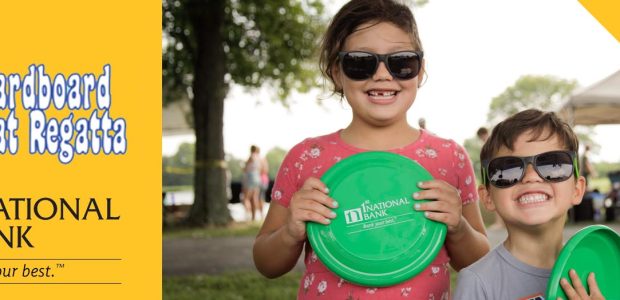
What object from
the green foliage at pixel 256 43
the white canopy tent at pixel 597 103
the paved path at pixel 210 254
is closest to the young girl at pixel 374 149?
the paved path at pixel 210 254

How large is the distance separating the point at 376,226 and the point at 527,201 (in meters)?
0.45

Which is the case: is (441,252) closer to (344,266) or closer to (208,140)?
(344,266)

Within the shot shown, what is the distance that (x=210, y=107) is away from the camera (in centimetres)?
1443

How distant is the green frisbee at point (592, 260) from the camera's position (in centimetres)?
195

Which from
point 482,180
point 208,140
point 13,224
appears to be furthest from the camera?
point 208,140

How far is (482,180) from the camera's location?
2.35 m

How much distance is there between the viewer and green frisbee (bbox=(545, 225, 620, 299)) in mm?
1951

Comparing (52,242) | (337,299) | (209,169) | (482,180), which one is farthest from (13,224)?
(209,169)

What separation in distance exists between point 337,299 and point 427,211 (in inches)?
15.4

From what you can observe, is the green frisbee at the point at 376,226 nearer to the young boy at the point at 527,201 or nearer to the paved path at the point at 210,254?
the young boy at the point at 527,201

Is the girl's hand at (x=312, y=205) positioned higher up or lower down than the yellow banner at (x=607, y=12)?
lower down

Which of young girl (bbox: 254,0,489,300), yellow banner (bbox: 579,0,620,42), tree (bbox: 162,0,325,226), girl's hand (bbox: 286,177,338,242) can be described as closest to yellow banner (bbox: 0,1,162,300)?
young girl (bbox: 254,0,489,300)

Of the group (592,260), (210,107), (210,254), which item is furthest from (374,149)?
(210,107)

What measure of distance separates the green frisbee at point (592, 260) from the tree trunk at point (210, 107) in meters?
12.5
